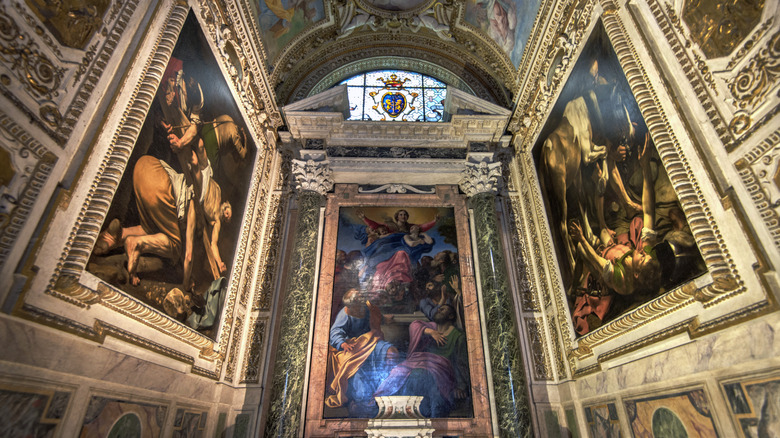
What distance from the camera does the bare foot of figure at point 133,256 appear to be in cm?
428

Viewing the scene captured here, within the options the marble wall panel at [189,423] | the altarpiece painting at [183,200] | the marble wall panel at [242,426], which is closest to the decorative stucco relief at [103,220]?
the altarpiece painting at [183,200]

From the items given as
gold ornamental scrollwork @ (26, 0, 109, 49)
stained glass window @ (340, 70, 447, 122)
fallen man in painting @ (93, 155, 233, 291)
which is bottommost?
fallen man in painting @ (93, 155, 233, 291)

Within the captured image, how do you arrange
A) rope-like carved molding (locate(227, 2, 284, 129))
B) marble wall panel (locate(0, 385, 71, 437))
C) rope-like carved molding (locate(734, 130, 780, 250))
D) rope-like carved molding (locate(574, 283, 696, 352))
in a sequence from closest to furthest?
marble wall panel (locate(0, 385, 71, 437)) → rope-like carved molding (locate(734, 130, 780, 250)) → rope-like carved molding (locate(574, 283, 696, 352)) → rope-like carved molding (locate(227, 2, 284, 129))

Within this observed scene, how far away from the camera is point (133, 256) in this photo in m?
4.35

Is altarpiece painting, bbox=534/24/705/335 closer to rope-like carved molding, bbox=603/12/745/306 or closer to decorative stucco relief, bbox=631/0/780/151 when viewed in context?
rope-like carved molding, bbox=603/12/745/306

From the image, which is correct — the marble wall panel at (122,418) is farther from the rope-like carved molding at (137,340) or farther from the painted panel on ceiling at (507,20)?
the painted panel on ceiling at (507,20)

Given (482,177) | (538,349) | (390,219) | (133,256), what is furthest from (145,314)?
(482,177)

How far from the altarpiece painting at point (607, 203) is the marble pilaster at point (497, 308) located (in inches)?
44.4

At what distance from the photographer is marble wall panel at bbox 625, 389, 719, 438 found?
12.8 feet

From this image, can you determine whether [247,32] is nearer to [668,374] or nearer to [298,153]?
[298,153]

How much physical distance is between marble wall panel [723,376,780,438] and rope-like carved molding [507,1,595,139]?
5.29m

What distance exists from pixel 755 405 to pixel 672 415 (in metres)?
1.11

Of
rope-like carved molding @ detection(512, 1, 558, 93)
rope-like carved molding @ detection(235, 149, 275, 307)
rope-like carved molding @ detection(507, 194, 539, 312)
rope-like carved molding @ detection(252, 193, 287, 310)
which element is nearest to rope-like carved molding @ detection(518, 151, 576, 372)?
rope-like carved molding @ detection(507, 194, 539, 312)

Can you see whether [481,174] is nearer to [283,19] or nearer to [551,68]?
[551,68]
